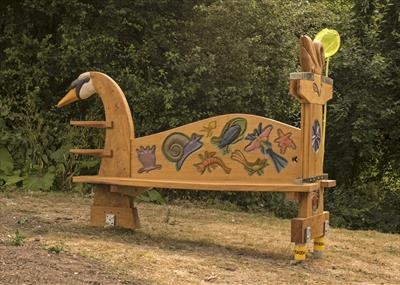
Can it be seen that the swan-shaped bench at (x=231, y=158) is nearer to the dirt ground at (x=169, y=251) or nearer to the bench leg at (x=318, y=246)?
the bench leg at (x=318, y=246)

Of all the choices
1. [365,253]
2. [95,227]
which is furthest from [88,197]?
[365,253]

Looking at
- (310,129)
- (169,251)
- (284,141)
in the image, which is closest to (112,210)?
(169,251)

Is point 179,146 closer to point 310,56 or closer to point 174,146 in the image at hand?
point 174,146

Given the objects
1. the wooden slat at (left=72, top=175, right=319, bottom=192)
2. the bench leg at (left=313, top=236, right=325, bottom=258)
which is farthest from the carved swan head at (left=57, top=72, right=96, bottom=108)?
the bench leg at (left=313, top=236, right=325, bottom=258)

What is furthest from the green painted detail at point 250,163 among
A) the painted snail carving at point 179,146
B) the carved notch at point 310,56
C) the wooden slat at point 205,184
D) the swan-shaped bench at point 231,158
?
the carved notch at point 310,56

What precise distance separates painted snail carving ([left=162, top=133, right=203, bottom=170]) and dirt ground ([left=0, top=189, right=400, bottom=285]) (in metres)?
0.90

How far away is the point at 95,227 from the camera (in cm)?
749

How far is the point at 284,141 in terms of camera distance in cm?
659

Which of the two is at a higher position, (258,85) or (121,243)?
(258,85)

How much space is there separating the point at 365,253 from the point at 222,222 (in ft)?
7.35

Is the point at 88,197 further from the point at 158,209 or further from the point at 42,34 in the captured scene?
the point at 42,34

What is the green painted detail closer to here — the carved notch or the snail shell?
the snail shell

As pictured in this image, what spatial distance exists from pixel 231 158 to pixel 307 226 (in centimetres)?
101

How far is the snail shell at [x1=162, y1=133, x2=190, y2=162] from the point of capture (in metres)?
7.00
